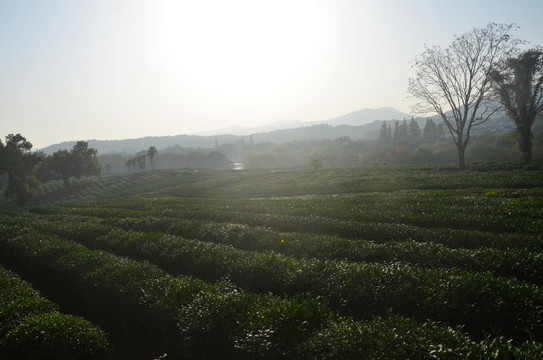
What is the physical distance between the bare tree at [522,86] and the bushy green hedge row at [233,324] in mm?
54029

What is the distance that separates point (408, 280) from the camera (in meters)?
11.1

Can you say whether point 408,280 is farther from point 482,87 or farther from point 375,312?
point 482,87

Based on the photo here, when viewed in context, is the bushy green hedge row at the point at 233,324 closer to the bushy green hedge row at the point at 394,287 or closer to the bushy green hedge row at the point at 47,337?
the bushy green hedge row at the point at 394,287

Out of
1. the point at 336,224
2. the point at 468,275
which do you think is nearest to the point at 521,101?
the point at 336,224

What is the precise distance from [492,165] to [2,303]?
195 ft

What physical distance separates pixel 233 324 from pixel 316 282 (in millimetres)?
4034

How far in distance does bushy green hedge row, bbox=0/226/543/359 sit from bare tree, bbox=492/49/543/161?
177 feet

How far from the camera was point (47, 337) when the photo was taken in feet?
33.6

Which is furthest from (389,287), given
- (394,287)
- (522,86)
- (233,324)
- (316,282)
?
(522,86)

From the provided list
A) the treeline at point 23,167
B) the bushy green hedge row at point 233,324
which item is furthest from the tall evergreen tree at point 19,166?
the bushy green hedge row at point 233,324

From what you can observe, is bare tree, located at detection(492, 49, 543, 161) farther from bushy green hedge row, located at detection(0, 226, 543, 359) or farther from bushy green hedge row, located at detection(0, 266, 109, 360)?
bushy green hedge row, located at detection(0, 266, 109, 360)

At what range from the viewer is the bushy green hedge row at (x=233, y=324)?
7414mm

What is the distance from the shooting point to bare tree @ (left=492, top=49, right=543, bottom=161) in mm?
50219

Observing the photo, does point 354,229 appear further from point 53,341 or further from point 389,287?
point 53,341
